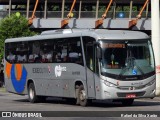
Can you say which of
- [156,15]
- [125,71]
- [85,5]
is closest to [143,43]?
[125,71]

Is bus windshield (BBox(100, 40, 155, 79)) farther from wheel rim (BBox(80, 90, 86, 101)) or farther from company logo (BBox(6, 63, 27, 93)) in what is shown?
company logo (BBox(6, 63, 27, 93))

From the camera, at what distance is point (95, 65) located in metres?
22.3

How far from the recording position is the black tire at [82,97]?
2311cm

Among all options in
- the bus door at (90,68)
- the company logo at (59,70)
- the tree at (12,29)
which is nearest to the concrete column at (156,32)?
the company logo at (59,70)

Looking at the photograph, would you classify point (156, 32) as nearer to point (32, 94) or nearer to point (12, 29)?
point (32, 94)

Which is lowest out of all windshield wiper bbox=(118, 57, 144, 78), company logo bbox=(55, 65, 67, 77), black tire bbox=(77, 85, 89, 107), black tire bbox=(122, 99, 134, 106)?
black tire bbox=(122, 99, 134, 106)

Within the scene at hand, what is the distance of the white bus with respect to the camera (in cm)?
2205

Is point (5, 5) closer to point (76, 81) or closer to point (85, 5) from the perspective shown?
point (85, 5)

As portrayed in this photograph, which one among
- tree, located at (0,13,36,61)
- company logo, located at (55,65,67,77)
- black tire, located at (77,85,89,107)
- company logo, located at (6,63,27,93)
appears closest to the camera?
black tire, located at (77,85,89,107)

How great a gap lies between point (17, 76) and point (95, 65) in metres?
7.24

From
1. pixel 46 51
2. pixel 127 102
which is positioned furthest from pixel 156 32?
pixel 127 102

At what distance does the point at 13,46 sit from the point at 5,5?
2085 inches

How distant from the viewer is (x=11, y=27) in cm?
5438

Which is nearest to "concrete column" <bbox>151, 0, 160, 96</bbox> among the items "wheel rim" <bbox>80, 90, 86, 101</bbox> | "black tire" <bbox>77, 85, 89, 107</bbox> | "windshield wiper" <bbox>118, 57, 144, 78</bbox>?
"black tire" <bbox>77, 85, 89, 107</bbox>
